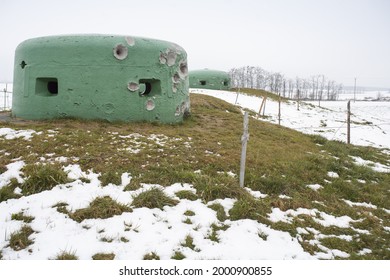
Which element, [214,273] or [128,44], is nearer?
[214,273]

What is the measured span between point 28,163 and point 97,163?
4.39 ft

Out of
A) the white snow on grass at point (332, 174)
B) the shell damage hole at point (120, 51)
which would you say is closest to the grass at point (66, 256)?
the white snow on grass at point (332, 174)

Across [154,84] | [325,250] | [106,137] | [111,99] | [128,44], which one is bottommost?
[325,250]

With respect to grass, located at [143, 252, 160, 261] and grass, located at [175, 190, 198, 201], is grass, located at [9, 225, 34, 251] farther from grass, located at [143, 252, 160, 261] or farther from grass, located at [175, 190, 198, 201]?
grass, located at [175, 190, 198, 201]

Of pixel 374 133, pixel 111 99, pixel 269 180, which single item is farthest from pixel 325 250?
pixel 374 133

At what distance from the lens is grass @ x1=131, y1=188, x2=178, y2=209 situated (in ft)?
14.0

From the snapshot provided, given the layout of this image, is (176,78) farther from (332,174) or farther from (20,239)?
(20,239)

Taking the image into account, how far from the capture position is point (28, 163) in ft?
17.4

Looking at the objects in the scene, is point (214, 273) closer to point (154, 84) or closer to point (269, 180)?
point (269, 180)

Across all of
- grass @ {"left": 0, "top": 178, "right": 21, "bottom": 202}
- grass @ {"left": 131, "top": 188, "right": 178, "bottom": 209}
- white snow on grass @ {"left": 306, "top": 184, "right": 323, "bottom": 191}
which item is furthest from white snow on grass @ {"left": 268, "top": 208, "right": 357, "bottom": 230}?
grass @ {"left": 0, "top": 178, "right": 21, "bottom": 202}

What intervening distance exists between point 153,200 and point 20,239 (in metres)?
1.87

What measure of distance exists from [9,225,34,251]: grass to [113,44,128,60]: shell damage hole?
6.48m

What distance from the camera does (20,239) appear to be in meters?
3.28

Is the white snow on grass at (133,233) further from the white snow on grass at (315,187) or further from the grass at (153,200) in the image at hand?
the white snow on grass at (315,187)
